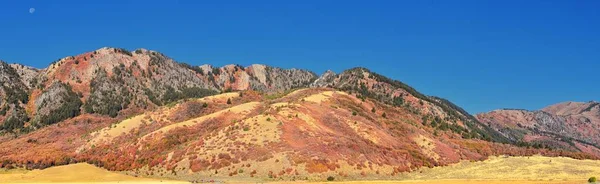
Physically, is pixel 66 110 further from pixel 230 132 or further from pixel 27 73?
pixel 230 132

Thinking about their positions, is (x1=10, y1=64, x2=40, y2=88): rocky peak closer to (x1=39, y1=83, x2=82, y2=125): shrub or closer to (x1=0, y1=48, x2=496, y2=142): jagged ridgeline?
(x1=0, y1=48, x2=496, y2=142): jagged ridgeline

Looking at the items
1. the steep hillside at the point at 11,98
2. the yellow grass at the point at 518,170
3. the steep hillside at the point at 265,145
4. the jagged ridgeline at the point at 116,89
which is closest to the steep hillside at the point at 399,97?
the jagged ridgeline at the point at 116,89

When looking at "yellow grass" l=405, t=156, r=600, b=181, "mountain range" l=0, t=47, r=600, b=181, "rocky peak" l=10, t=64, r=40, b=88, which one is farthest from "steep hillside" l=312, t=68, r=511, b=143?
"rocky peak" l=10, t=64, r=40, b=88

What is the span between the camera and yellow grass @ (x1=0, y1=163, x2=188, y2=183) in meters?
63.5

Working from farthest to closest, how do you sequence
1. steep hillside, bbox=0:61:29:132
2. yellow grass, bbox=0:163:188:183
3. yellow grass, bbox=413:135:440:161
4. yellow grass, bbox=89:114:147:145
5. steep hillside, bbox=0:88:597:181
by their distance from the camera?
1. steep hillside, bbox=0:61:29:132
2. yellow grass, bbox=89:114:147:145
3. yellow grass, bbox=413:135:440:161
4. steep hillside, bbox=0:88:597:181
5. yellow grass, bbox=0:163:188:183

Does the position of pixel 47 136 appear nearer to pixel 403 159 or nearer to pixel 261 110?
pixel 261 110

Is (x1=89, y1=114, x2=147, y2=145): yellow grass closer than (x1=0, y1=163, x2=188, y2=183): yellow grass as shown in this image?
No

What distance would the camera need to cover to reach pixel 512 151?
100438mm

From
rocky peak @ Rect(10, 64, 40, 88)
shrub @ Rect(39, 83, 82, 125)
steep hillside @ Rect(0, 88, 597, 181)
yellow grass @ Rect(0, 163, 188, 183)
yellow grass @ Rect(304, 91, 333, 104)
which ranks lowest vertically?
yellow grass @ Rect(0, 163, 188, 183)

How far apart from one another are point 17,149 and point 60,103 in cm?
5095

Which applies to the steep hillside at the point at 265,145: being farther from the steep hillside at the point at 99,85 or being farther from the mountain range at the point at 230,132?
the steep hillside at the point at 99,85

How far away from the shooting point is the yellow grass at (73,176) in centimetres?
6353

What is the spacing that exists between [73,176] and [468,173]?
5454cm

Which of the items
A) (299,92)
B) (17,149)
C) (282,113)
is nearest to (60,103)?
(17,149)
